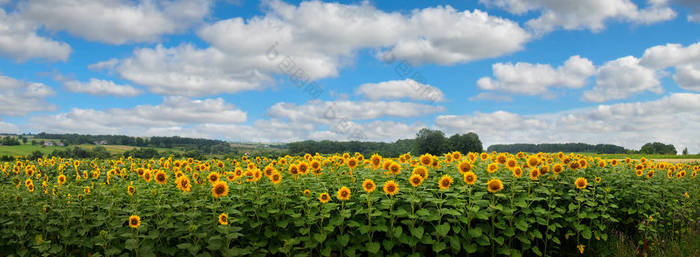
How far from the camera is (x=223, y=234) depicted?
6324 millimetres

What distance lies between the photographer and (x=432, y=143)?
61.6m

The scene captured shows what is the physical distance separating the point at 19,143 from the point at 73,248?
83.1 meters

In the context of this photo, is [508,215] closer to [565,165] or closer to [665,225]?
[565,165]

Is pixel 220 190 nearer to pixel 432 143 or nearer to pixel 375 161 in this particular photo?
pixel 375 161

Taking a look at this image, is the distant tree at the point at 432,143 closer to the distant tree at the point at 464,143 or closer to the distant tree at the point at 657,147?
the distant tree at the point at 464,143

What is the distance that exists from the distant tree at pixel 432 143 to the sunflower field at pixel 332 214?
167ft

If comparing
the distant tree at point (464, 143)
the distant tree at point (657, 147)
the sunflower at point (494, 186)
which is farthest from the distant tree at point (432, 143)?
the sunflower at point (494, 186)

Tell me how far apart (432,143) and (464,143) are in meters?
4.81

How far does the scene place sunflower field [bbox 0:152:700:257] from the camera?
6.12 metres

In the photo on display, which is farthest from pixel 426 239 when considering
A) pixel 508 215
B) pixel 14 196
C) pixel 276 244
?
pixel 14 196

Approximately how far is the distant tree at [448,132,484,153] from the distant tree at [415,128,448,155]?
3.78 ft

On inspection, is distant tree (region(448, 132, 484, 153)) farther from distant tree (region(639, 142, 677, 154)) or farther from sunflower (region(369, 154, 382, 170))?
sunflower (region(369, 154, 382, 170))

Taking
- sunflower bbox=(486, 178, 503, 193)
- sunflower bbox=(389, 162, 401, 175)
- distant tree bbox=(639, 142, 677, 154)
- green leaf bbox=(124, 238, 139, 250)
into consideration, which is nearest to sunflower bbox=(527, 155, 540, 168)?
sunflower bbox=(486, 178, 503, 193)

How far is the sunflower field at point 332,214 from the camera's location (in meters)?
6.12
